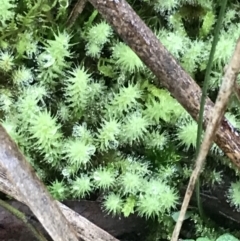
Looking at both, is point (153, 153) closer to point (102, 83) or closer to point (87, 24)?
point (102, 83)

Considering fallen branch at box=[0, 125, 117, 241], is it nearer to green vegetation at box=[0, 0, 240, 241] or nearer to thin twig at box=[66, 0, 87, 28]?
green vegetation at box=[0, 0, 240, 241]

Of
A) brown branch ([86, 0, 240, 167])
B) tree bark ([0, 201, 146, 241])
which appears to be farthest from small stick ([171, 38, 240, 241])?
tree bark ([0, 201, 146, 241])

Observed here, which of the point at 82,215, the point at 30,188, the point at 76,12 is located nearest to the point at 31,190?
the point at 30,188

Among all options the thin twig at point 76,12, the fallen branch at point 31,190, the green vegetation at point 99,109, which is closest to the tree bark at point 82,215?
the green vegetation at point 99,109

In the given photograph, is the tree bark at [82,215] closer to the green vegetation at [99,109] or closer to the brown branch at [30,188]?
the green vegetation at [99,109]

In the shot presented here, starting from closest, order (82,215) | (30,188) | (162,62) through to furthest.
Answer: (30,188), (162,62), (82,215)

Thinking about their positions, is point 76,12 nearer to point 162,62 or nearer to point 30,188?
point 162,62

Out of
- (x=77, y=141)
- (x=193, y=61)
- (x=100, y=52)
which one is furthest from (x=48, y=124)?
(x=193, y=61)

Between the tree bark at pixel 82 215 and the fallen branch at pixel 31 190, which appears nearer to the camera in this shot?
the fallen branch at pixel 31 190

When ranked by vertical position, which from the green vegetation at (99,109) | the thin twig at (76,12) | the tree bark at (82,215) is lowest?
the tree bark at (82,215)
